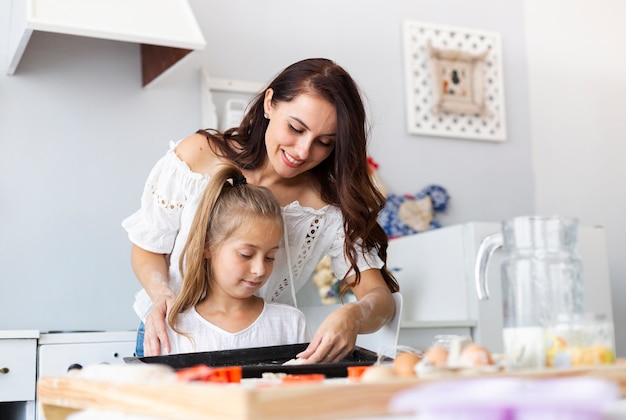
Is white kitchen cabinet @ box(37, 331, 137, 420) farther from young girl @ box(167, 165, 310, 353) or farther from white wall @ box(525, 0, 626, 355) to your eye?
white wall @ box(525, 0, 626, 355)

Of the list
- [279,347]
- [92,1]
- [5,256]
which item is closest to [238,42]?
[92,1]

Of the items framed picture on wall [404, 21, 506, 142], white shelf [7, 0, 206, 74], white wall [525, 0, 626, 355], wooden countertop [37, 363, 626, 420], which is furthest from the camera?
white wall [525, 0, 626, 355]

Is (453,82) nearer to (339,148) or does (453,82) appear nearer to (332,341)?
(339,148)

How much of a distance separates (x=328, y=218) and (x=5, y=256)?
1170 mm

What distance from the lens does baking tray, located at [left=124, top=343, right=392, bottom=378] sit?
99 centimetres

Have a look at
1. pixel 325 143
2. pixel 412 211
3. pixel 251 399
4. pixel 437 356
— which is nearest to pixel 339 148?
pixel 325 143

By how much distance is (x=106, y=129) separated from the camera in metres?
2.73

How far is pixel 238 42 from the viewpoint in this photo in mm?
2986

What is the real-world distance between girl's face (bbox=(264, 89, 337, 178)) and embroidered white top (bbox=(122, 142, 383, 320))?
161 mm

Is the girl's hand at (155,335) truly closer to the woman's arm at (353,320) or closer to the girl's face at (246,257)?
the girl's face at (246,257)

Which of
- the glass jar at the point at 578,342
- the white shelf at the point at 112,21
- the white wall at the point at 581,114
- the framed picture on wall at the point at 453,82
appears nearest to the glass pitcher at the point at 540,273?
the glass jar at the point at 578,342

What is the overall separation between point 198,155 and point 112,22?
667 millimetres

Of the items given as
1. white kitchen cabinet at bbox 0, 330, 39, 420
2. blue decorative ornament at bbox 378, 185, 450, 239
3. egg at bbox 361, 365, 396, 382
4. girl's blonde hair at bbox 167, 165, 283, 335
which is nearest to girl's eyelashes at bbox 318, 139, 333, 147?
girl's blonde hair at bbox 167, 165, 283, 335

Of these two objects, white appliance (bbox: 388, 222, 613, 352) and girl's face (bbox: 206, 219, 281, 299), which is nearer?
girl's face (bbox: 206, 219, 281, 299)
